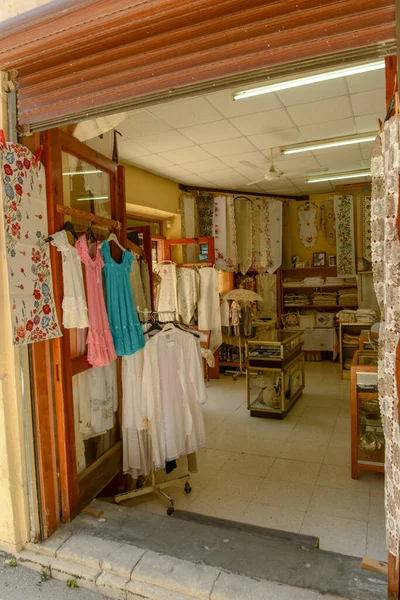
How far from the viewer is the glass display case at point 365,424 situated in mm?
3551

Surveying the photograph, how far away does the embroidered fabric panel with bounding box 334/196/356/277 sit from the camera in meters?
8.16

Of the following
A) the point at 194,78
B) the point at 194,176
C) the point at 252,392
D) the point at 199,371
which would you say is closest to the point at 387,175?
the point at 194,78

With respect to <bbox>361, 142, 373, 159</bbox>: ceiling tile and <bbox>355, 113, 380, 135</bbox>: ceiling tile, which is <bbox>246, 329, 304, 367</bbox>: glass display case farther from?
<bbox>361, 142, 373, 159</bbox>: ceiling tile

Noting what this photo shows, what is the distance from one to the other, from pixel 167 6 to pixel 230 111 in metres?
2.76

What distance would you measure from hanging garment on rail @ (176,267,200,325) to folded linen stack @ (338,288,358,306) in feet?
10.4

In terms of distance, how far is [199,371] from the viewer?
11.0 ft

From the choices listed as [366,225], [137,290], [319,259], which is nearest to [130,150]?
[137,290]

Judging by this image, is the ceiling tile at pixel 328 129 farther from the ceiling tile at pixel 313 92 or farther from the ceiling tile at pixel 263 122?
the ceiling tile at pixel 313 92

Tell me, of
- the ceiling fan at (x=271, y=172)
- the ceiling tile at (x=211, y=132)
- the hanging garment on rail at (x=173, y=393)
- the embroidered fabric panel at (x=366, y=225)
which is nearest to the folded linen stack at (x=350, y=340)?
the embroidered fabric panel at (x=366, y=225)

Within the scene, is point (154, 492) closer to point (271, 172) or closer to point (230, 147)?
point (271, 172)

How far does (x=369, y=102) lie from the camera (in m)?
4.20

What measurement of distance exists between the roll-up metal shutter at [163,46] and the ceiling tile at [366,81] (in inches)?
95.9

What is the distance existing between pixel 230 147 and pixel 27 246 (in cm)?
388

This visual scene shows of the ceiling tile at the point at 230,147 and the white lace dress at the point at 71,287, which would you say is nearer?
the white lace dress at the point at 71,287
